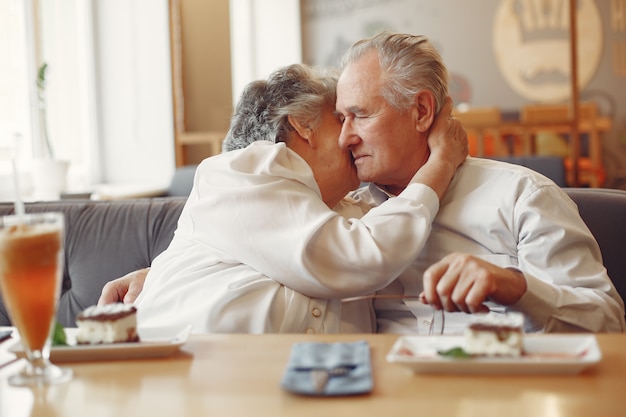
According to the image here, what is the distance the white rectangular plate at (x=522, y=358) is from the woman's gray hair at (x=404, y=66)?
957 millimetres

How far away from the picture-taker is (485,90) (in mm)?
9656

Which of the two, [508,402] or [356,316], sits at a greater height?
[508,402]

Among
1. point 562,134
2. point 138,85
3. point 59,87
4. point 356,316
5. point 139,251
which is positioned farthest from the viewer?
point 562,134

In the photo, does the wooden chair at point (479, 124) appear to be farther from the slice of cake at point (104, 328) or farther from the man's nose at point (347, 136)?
the slice of cake at point (104, 328)

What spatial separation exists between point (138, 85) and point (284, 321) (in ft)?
11.9

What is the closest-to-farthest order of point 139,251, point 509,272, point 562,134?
point 509,272 < point 139,251 < point 562,134

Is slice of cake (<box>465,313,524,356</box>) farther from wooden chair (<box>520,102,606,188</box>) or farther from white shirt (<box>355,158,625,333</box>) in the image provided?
wooden chair (<box>520,102,606,188</box>)

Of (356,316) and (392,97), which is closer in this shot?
(356,316)

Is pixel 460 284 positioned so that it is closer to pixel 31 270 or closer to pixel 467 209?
pixel 467 209

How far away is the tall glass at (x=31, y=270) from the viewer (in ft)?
3.15

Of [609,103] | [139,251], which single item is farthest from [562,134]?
[139,251]

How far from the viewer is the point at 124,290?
6.47 feet

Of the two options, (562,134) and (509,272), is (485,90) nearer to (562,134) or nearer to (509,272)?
(562,134)

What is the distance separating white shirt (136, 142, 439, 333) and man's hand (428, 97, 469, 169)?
0.66ft
